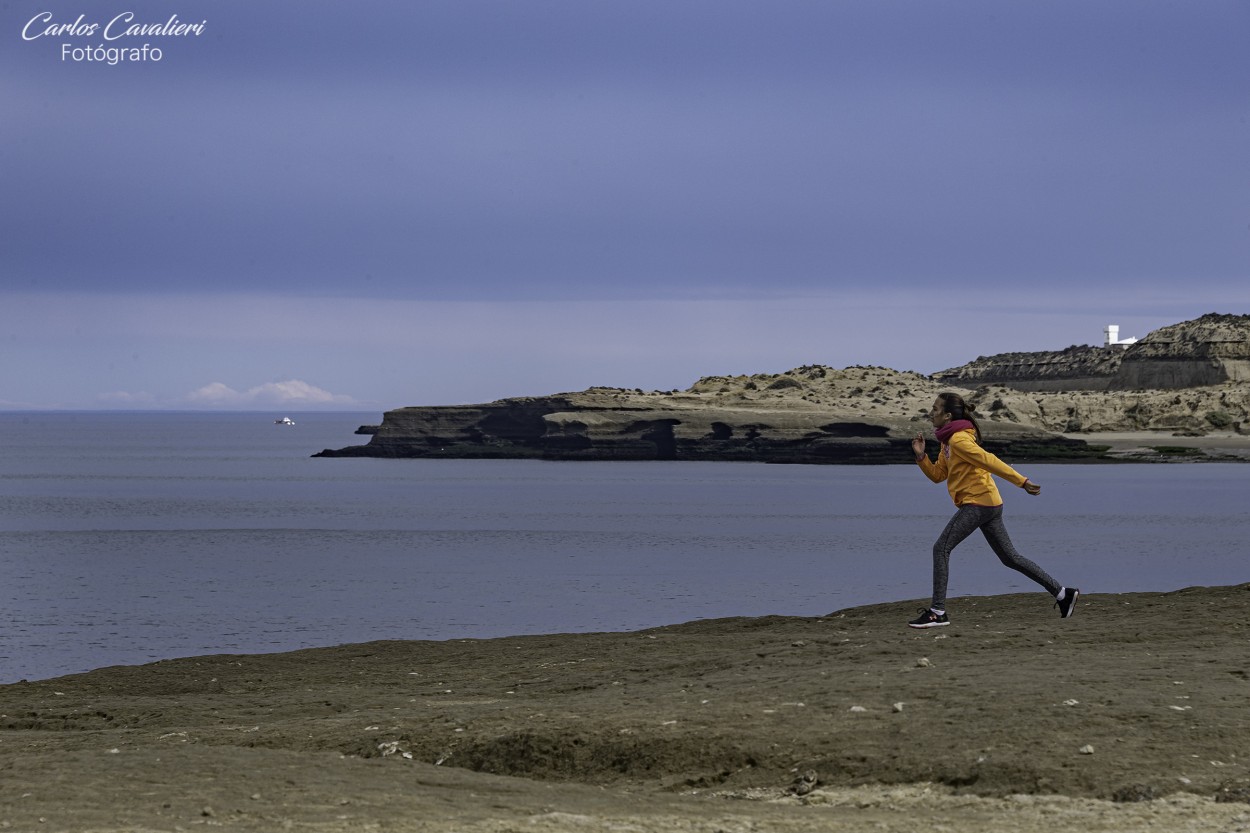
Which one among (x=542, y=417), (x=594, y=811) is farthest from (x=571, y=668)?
(x=542, y=417)

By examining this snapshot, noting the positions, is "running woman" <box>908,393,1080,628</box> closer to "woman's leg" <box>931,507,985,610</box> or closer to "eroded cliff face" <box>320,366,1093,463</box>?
"woman's leg" <box>931,507,985,610</box>

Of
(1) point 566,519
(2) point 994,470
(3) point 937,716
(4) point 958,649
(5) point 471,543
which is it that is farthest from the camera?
(1) point 566,519

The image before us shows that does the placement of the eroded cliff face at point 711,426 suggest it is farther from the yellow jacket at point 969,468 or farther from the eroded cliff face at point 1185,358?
the yellow jacket at point 969,468

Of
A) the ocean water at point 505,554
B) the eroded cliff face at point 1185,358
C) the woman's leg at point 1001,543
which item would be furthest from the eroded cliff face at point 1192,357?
the woman's leg at point 1001,543

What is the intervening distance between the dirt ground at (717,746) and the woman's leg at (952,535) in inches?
22.2

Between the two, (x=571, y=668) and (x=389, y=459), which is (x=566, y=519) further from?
(x=389, y=459)

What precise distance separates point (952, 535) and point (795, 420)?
350 ft

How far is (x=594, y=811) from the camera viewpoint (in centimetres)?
751

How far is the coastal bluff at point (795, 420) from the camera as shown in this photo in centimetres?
11794

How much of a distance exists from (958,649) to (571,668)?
3559 millimetres

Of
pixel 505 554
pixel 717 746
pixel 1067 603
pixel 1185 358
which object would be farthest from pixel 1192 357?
pixel 717 746

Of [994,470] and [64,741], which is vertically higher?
[994,470]

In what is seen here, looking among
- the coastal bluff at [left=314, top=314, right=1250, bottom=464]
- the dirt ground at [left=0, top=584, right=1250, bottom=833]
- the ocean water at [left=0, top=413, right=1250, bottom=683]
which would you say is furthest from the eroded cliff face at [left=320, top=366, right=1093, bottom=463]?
the dirt ground at [left=0, top=584, right=1250, bottom=833]

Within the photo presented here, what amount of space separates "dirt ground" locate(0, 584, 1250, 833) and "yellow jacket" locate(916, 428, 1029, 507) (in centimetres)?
121
